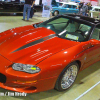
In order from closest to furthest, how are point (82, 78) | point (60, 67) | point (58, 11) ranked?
point (60, 67) → point (82, 78) → point (58, 11)

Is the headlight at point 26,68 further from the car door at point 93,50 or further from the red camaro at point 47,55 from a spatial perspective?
the car door at point 93,50

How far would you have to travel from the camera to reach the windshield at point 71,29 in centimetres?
267

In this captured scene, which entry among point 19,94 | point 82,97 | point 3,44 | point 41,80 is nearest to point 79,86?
Result: point 82,97

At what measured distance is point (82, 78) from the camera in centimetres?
285

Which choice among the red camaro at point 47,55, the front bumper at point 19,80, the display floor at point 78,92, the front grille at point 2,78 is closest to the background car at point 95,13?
the red camaro at point 47,55

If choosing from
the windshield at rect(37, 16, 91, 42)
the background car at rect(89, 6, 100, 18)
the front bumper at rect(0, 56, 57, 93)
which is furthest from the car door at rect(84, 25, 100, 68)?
the background car at rect(89, 6, 100, 18)

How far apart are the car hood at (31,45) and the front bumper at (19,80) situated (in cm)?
15

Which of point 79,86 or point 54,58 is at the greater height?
point 54,58

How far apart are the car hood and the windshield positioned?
0.61 ft

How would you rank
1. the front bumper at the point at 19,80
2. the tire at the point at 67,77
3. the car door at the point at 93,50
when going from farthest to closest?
the car door at the point at 93,50, the tire at the point at 67,77, the front bumper at the point at 19,80

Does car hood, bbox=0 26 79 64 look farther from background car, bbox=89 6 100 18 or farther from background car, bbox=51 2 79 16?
background car, bbox=89 6 100 18

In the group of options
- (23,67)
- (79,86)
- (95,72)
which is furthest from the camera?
(95,72)

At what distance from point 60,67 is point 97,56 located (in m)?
1.28

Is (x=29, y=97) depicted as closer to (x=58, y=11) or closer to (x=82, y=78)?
(x=82, y=78)
